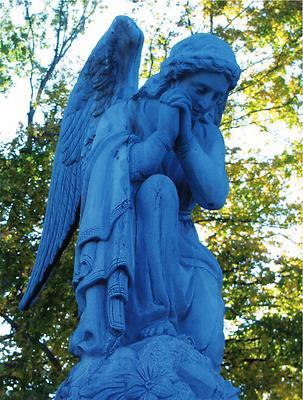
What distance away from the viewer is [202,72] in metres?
5.32

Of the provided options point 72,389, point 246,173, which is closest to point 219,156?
point 72,389

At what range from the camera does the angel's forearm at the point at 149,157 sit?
5176mm

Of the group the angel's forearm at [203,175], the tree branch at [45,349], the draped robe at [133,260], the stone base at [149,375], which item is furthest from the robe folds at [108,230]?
the tree branch at [45,349]

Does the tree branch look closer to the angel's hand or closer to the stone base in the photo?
the angel's hand

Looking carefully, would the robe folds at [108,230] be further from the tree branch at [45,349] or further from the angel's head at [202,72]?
the tree branch at [45,349]

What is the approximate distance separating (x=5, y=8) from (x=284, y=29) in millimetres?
4687

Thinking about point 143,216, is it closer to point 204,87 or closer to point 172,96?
point 172,96

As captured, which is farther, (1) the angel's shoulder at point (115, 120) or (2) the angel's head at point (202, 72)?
(1) the angel's shoulder at point (115, 120)

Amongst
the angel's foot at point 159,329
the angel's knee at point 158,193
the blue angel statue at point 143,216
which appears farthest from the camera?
the angel's knee at point 158,193

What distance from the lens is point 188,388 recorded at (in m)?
4.57

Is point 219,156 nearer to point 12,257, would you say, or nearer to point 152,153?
point 152,153

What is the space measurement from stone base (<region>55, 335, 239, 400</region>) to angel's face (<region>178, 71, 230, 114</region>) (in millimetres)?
1315

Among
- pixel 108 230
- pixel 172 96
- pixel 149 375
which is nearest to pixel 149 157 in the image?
pixel 172 96

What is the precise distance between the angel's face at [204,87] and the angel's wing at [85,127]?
51 cm
